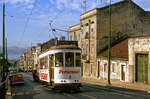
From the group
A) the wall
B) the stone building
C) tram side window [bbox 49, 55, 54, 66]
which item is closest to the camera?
tram side window [bbox 49, 55, 54, 66]

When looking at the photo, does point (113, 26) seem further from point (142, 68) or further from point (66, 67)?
point (66, 67)

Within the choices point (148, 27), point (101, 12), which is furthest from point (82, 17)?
point (148, 27)

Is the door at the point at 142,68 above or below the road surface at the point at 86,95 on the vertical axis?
above

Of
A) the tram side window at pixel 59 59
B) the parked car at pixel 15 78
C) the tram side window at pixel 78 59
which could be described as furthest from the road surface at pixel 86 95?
the parked car at pixel 15 78

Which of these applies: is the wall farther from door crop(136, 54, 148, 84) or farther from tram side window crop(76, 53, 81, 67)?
tram side window crop(76, 53, 81, 67)

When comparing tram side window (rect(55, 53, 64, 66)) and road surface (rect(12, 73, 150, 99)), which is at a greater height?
tram side window (rect(55, 53, 64, 66))

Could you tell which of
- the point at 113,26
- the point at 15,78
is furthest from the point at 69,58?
the point at 113,26

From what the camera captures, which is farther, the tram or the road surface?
the tram

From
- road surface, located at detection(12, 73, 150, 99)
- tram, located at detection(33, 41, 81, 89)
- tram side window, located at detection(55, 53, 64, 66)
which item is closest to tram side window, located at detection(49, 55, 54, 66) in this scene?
tram, located at detection(33, 41, 81, 89)

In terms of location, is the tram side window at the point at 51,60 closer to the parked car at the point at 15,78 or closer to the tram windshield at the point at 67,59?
the tram windshield at the point at 67,59

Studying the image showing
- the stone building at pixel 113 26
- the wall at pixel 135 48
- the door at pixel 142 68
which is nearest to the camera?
the wall at pixel 135 48

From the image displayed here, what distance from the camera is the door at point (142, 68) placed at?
3964cm

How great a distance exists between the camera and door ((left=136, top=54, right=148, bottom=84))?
3964 centimetres

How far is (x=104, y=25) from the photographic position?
59.6 meters
